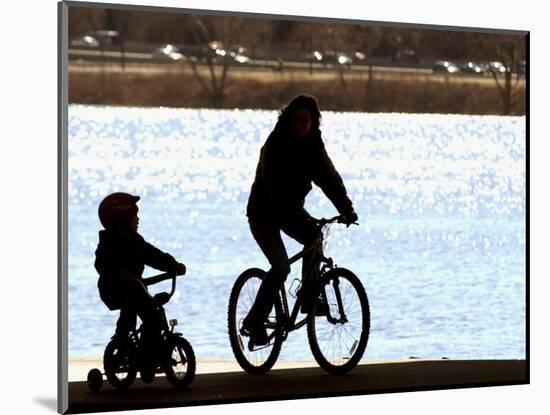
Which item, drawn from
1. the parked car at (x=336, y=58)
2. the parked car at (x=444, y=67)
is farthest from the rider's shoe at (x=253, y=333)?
the parked car at (x=444, y=67)

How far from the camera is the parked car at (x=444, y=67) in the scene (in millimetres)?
9219

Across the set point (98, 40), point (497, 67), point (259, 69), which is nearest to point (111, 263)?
point (98, 40)

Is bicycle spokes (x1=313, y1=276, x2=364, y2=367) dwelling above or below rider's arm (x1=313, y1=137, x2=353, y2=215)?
below

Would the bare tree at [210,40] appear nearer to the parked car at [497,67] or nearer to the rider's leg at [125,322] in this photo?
the rider's leg at [125,322]

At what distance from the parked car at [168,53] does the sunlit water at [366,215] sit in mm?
302

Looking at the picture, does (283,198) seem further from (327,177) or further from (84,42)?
(84,42)

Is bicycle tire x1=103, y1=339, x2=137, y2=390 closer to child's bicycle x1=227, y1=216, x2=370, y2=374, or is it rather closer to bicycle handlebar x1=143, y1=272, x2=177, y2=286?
bicycle handlebar x1=143, y1=272, x2=177, y2=286

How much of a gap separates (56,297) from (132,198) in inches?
26.1

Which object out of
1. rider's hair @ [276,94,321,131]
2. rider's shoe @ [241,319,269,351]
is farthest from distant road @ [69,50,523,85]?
rider's shoe @ [241,319,269,351]

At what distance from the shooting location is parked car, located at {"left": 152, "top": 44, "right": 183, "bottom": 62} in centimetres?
845

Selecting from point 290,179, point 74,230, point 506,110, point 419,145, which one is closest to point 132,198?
point 74,230

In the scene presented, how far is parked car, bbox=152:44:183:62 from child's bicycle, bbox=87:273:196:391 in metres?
1.19

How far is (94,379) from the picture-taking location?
8133 mm

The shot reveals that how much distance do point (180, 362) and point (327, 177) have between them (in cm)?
137
